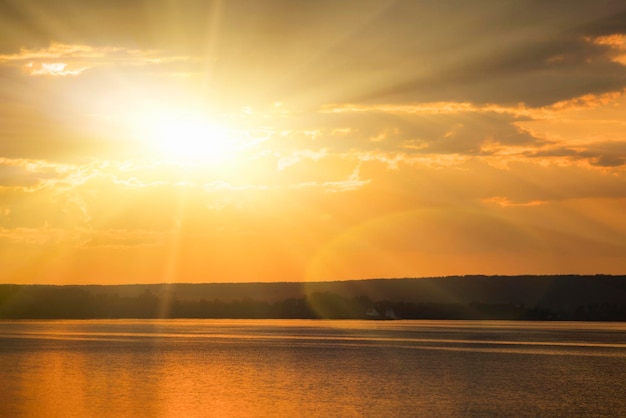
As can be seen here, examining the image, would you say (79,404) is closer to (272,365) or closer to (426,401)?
(426,401)

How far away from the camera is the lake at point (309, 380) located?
3206 centimetres

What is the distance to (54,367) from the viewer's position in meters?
48.6

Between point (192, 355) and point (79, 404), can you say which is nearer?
point (79, 404)

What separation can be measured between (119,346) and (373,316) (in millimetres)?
97154

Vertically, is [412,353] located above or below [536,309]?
below

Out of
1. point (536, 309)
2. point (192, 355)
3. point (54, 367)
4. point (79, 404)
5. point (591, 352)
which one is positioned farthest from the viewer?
point (536, 309)

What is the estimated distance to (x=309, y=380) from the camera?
1654 inches

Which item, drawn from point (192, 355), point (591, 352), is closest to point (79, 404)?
point (192, 355)

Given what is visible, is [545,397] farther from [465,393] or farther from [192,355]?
[192,355]

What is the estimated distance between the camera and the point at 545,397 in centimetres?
3641

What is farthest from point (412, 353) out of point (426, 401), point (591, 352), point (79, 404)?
point (79, 404)

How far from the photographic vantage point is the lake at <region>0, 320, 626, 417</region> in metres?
32.1

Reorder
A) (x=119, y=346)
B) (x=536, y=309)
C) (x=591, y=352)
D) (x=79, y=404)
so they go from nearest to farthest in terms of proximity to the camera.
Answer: (x=79, y=404) < (x=591, y=352) < (x=119, y=346) < (x=536, y=309)

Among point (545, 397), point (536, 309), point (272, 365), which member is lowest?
point (545, 397)
